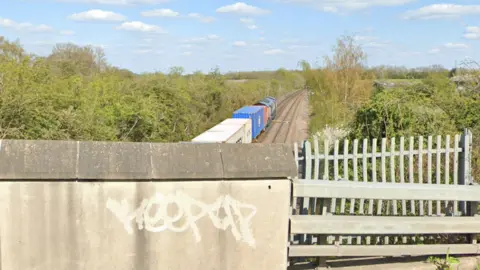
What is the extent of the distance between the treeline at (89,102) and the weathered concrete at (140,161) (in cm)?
1294

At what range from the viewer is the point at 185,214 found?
4.08 metres

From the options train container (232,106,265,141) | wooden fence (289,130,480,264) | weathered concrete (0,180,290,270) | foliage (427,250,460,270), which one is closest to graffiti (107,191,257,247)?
weathered concrete (0,180,290,270)

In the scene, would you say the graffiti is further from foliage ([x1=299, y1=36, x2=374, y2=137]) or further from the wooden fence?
foliage ([x1=299, y1=36, x2=374, y2=137])

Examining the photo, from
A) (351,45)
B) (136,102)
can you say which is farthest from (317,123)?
(136,102)

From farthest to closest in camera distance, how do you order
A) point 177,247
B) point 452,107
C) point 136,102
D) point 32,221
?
1. point 136,102
2. point 452,107
3. point 177,247
4. point 32,221

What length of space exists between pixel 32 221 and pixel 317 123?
75.1 feet

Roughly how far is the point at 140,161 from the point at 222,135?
18.2 m

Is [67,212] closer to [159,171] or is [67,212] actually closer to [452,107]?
[159,171]

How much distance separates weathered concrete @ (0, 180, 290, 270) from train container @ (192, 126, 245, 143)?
14.9 meters

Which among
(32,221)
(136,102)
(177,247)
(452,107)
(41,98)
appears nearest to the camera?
(32,221)

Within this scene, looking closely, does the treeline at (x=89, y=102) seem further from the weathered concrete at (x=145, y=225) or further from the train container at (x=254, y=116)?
the weathered concrete at (x=145, y=225)

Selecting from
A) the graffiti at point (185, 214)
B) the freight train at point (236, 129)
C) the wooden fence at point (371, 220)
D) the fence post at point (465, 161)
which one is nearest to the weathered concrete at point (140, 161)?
the graffiti at point (185, 214)

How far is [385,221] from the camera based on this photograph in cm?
461

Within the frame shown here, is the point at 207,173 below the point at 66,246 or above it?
above
